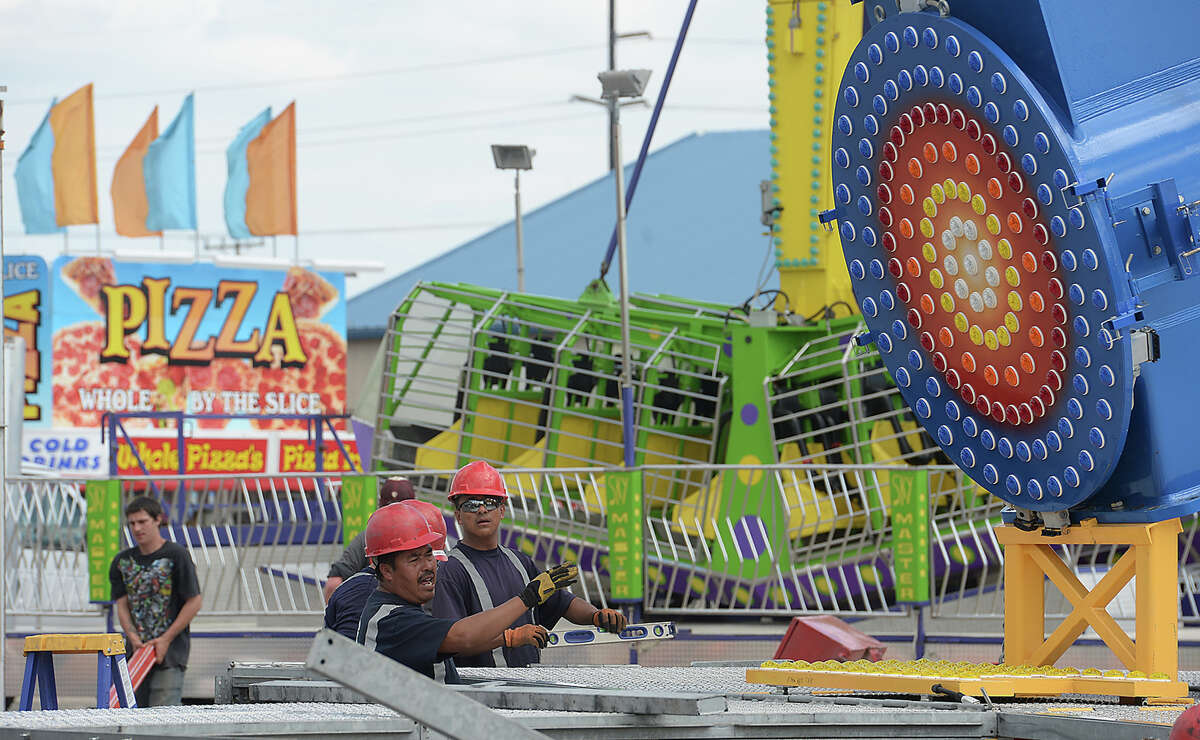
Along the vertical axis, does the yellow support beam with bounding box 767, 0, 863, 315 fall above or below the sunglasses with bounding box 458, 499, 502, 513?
above

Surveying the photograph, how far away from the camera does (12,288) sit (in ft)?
118

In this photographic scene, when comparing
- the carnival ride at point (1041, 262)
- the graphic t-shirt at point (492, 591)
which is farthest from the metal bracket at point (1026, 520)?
the graphic t-shirt at point (492, 591)

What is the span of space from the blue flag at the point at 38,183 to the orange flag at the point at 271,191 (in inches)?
179

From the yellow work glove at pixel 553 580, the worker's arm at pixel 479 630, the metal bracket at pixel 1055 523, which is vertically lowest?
the worker's arm at pixel 479 630

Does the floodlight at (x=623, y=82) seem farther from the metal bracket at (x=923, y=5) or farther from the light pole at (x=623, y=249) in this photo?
the metal bracket at (x=923, y=5)

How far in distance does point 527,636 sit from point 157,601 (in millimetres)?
5200

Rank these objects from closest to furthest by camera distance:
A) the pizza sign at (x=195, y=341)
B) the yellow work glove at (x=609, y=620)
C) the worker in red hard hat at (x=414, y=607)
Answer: the worker in red hard hat at (x=414, y=607)
the yellow work glove at (x=609, y=620)
the pizza sign at (x=195, y=341)

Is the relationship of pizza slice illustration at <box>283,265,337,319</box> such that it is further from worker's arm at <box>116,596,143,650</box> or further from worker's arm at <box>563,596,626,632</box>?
worker's arm at <box>563,596,626,632</box>

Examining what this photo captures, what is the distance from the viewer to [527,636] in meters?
5.75

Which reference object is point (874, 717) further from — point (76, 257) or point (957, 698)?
point (76, 257)

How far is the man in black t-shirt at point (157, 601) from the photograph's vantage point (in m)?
10.2

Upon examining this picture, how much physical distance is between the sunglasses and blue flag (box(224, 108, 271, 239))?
1378 inches

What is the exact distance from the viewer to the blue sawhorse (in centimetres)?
741

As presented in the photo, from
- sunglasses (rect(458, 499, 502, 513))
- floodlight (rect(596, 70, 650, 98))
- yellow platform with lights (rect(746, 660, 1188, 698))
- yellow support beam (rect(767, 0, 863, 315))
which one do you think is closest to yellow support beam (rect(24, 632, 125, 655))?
sunglasses (rect(458, 499, 502, 513))
